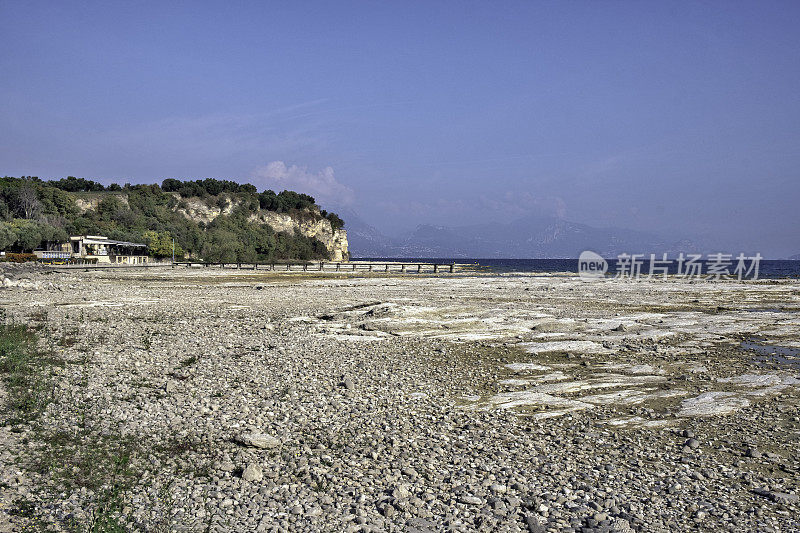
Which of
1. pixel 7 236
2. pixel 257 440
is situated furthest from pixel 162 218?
pixel 257 440

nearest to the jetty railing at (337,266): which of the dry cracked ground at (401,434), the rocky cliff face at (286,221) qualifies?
the rocky cliff face at (286,221)

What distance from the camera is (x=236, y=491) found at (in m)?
5.90

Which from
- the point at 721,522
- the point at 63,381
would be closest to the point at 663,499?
the point at 721,522

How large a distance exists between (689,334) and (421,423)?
13716 millimetres

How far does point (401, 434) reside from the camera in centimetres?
789

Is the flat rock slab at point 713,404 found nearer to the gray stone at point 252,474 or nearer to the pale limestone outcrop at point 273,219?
the gray stone at point 252,474

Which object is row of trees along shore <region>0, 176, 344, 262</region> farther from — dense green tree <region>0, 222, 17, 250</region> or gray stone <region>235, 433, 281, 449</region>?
gray stone <region>235, 433, 281, 449</region>

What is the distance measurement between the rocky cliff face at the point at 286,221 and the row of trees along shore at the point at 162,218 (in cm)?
98

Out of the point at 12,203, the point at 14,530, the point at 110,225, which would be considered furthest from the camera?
the point at 110,225

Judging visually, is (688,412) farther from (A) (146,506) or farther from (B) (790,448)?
(A) (146,506)

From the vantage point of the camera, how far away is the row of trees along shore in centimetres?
8889

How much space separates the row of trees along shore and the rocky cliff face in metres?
0.98

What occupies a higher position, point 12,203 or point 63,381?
point 12,203

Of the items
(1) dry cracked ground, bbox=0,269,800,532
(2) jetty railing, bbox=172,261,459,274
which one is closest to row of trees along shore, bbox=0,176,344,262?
(2) jetty railing, bbox=172,261,459,274
